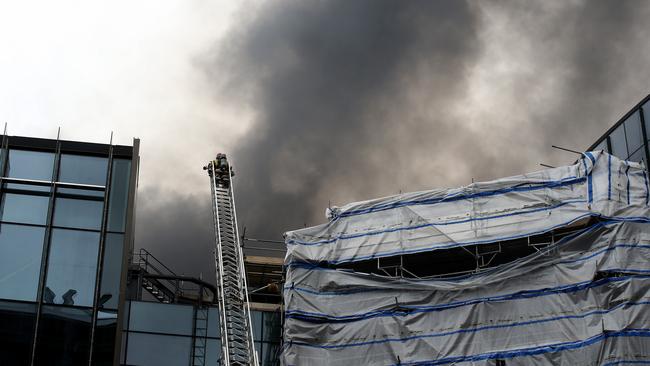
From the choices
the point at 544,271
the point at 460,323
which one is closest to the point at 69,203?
the point at 460,323

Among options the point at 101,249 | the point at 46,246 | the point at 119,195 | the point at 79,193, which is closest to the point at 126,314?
the point at 101,249

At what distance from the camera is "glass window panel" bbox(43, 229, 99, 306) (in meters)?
28.0

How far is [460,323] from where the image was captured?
2833cm

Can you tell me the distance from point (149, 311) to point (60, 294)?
4538 mm

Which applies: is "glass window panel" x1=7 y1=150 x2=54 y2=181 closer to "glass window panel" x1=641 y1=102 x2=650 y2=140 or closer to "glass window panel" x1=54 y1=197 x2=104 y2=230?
"glass window panel" x1=54 y1=197 x2=104 y2=230

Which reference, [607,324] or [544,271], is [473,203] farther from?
[607,324]

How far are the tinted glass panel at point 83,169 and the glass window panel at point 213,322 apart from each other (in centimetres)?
634

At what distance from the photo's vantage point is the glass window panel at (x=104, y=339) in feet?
90.2

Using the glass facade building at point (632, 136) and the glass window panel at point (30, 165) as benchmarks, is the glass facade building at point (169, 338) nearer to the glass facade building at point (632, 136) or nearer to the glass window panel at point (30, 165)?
the glass window panel at point (30, 165)

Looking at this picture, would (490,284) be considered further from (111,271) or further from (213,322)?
(111,271)

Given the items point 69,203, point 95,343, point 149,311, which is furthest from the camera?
point 149,311

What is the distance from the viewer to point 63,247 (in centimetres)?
2877

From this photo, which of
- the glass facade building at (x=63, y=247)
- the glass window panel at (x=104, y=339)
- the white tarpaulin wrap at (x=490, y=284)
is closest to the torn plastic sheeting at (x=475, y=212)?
the white tarpaulin wrap at (x=490, y=284)

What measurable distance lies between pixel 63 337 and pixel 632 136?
863 inches
